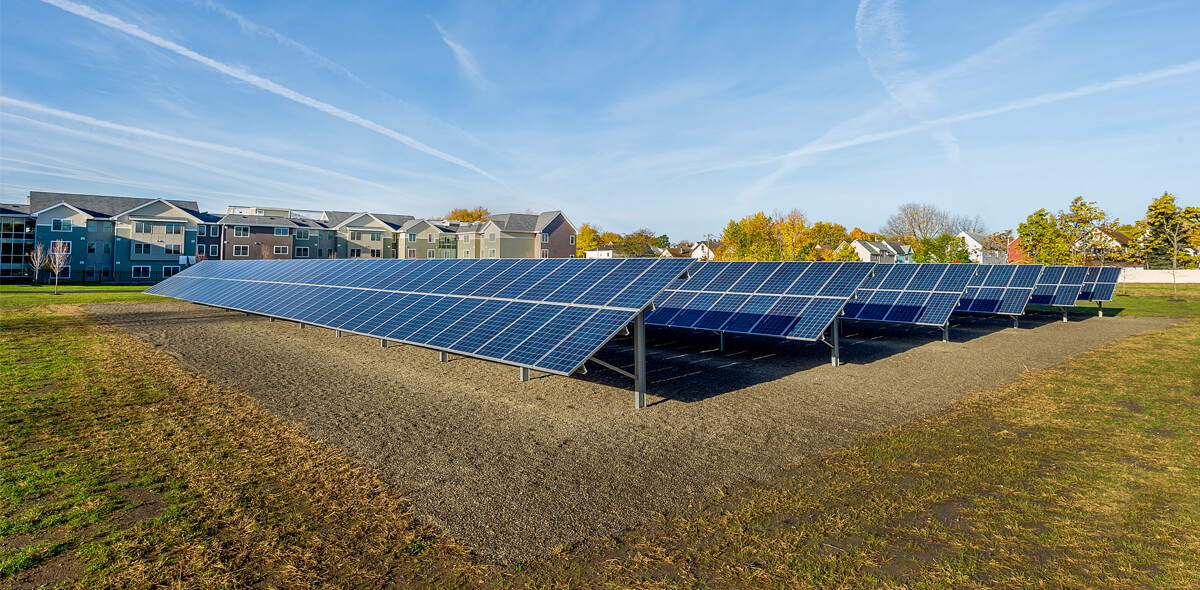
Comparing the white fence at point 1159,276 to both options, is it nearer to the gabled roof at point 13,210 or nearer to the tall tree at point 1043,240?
the tall tree at point 1043,240

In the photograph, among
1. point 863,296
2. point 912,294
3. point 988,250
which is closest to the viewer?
point 912,294

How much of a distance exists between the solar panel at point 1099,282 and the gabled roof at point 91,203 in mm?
89350

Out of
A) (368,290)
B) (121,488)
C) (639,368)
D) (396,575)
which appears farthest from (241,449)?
(368,290)

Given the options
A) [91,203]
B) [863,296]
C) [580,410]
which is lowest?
[580,410]

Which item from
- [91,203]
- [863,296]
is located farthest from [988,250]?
[91,203]

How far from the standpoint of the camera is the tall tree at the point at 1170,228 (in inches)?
2354

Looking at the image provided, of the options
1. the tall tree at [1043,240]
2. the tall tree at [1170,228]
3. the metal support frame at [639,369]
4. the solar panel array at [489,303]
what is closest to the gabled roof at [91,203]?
the solar panel array at [489,303]

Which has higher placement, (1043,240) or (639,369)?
(1043,240)

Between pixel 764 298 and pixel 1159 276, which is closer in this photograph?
pixel 764 298

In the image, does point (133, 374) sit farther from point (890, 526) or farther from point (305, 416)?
point (890, 526)

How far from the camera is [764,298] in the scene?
20.0 metres

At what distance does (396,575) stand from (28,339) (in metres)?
22.7

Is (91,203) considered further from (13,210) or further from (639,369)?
(639,369)

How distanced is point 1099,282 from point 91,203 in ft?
318
